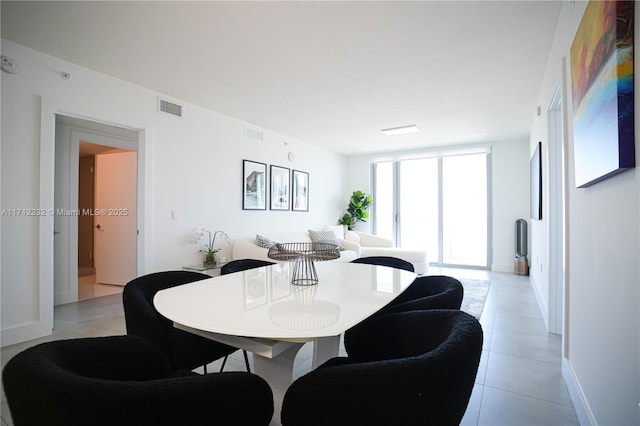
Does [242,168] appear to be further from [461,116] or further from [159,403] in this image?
[159,403]

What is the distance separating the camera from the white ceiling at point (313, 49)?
2.24m

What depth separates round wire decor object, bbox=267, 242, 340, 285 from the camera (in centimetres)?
160

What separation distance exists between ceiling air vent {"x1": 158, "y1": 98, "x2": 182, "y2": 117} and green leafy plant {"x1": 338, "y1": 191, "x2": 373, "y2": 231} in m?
4.30

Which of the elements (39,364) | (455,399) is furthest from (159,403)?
(455,399)

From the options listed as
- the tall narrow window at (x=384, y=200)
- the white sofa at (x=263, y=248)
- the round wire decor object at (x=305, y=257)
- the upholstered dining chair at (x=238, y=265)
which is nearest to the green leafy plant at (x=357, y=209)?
the tall narrow window at (x=384, y=200)

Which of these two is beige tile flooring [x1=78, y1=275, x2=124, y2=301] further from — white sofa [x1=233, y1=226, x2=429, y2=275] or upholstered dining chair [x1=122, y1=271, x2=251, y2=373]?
upholstered dining chair [x1=122, y1=271, x2=251, y2=373]

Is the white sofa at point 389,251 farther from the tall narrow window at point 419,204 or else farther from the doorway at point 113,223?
the doorway at point 113,223

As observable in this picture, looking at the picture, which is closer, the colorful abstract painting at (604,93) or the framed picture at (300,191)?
the colorful abstract painting at (604,93)

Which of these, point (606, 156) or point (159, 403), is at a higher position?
point (606, 156)

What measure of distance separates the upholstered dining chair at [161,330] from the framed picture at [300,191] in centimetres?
431

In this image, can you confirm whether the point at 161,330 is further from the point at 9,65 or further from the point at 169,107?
the point at 169,107

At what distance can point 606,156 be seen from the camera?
1178mm

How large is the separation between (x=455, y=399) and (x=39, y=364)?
3.02 feet

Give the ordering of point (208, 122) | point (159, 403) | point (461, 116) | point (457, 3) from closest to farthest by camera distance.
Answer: point (159, 403), point (457, 3), point (208, 122), point (461, 116)
